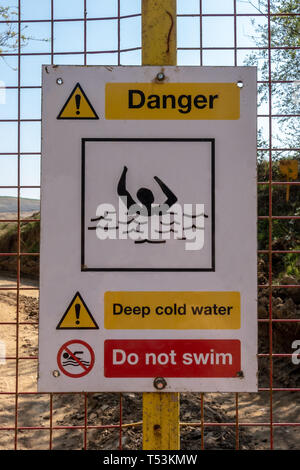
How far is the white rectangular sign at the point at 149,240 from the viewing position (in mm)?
1491

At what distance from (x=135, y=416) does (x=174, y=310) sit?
3.27 meters

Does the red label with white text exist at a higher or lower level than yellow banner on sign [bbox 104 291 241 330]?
lower

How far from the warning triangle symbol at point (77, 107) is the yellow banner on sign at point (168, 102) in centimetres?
6

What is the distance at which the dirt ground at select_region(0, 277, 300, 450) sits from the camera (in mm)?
3873

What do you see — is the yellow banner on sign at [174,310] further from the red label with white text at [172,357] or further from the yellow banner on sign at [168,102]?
the yellow banner on sign at [168,102]

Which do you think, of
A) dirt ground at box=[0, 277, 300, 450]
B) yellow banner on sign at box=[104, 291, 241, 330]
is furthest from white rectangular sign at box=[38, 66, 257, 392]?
dirt ground at box=[0, 277, 300, 450]

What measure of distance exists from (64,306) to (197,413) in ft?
10.8

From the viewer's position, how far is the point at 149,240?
4.90ft

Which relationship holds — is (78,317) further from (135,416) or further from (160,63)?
(135,416)

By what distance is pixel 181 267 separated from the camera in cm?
149

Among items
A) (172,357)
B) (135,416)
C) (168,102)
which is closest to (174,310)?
(172,357)

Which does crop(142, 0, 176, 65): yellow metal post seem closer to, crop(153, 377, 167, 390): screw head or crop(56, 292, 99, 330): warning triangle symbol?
crop(56, 292, 99, 330): warning triangle symbol

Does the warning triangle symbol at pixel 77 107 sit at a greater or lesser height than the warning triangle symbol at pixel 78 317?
greater

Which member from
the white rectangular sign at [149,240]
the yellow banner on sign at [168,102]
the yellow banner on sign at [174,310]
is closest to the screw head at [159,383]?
the white rectangular sign at [149,240]
